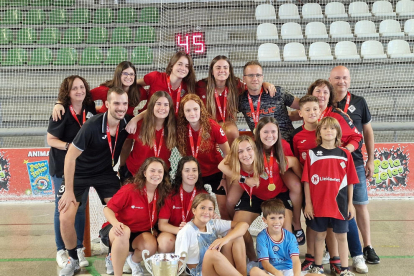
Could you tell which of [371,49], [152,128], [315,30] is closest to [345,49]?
[371,49]

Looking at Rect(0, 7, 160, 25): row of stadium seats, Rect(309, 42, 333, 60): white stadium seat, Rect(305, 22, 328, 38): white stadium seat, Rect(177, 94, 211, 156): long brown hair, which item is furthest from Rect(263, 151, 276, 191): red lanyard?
Rect(0, 7, 160, 25): row of stadium seats

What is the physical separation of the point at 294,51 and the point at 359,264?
5.08 metres

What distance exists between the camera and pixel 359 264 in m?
3.39

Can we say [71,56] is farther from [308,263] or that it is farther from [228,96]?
[308,263]

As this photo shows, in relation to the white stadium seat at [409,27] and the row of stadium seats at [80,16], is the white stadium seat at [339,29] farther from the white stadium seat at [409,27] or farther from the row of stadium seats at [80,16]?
the row of stadium seats at [80,16]

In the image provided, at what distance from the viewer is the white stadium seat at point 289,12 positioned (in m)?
8.36

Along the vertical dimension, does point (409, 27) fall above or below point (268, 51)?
above

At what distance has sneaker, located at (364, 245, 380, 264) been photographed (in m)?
3.57

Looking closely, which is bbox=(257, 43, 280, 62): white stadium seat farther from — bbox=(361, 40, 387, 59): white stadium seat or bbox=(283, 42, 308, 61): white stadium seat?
bbox=(361, 40, 387, 59): white stadium seat

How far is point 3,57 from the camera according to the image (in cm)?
827

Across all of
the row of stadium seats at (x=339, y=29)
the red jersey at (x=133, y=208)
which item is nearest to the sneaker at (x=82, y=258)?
the red jersey at (x=133, y=208)

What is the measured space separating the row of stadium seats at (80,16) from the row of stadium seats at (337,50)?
2.32 metres

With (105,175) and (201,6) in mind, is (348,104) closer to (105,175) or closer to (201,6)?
(105,175)

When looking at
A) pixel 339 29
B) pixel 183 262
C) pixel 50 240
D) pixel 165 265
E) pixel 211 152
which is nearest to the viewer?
pixel 165 265
